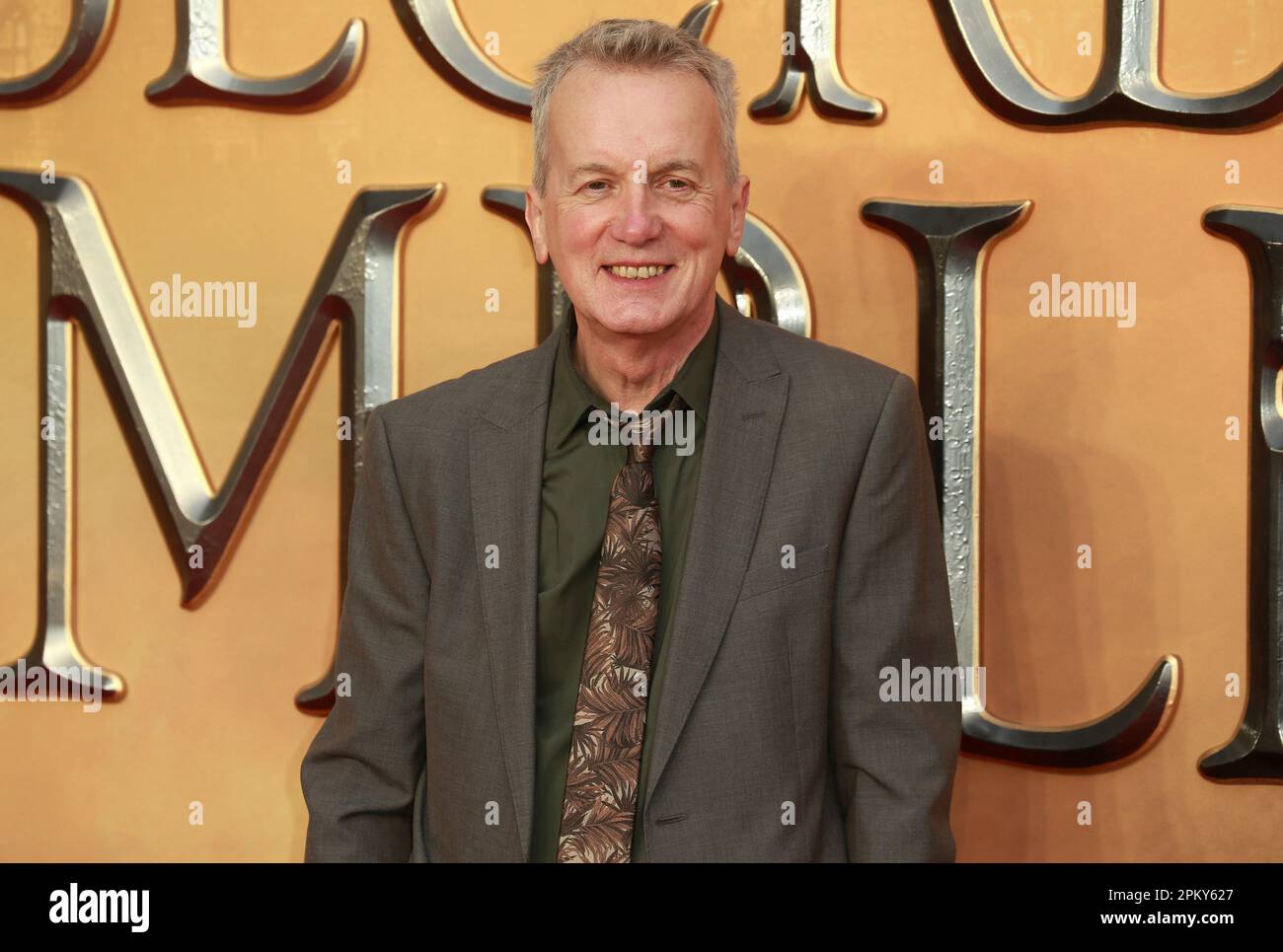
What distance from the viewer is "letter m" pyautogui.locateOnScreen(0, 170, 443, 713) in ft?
8.45

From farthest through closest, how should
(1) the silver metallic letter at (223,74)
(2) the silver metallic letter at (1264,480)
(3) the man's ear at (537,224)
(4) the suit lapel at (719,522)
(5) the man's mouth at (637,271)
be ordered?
1. (1) the silver metallic letter at (223,74)
2. (2) the silver metallic letter at (1264,480)
3. (3) the man's ear at (537,224)
4. (5) the man's mouth at (637,271)
5. (4) the suit lapel at (719,522)

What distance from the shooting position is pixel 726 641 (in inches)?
73.5

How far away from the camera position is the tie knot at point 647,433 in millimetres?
1987

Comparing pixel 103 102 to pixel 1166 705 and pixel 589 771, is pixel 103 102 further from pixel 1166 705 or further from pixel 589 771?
pixel 1166 705

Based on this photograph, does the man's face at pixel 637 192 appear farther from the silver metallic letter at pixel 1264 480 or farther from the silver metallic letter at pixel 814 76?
the silver metallic letter at pixel 1264 480

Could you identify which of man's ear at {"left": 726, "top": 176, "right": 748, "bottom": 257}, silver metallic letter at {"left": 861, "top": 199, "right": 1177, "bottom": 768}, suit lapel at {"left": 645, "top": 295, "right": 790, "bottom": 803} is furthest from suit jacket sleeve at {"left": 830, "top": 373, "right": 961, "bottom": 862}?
silver metallic letter at {"left": 861, "top": 199, "right": 1177, "bottom": 768}

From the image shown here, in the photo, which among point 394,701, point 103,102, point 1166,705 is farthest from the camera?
point 103,102

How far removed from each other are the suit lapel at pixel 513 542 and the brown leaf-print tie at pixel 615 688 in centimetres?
7

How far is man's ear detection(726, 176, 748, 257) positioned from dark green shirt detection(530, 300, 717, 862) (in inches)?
5.9

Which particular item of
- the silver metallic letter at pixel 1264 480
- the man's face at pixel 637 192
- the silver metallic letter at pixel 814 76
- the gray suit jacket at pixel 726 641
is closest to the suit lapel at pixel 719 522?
the gray suit jacket at pixel 726 641

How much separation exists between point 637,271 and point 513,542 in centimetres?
43

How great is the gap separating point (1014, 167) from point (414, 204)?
3.69ft

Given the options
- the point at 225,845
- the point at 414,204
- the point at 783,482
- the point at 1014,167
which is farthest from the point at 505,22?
the point at 225,845

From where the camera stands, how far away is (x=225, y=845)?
2.64 meters
